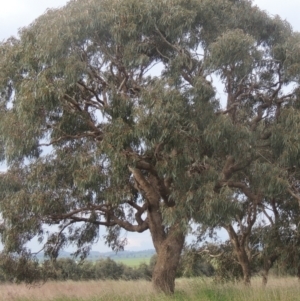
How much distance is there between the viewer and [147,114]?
10.9m

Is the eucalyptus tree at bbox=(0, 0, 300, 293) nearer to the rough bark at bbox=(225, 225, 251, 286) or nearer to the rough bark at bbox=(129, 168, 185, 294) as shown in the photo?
the rough bark at bbox=(129, 168, 185, 294)

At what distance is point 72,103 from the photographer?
1219 centimetres

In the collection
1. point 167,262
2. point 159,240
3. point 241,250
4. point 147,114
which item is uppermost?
point 147,114

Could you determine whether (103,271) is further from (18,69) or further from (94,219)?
(18,69)

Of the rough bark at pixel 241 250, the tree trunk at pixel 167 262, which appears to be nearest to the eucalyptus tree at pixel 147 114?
the tree trunk at pixel 167 262

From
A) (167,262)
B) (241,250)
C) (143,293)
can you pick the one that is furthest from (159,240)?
(241,250)

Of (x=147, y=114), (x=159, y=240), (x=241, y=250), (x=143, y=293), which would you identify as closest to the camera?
(x=147, y=114)

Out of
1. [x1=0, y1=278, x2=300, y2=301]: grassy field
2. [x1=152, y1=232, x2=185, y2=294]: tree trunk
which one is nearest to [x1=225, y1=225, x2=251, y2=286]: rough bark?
[x1=0, y1=278, x2=300, y2=301]: grassy field

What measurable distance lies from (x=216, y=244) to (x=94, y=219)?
8658 millimetres

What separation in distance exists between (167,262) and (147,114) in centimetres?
417

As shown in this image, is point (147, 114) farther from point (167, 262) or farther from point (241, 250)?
point (241, 250)

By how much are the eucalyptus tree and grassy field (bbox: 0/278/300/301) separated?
94 centimetres

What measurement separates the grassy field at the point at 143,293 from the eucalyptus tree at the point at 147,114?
0.94 metres

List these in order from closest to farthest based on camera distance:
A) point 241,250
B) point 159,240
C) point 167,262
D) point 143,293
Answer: point 143,293, point 167,262, point 159,240, point 241,250
